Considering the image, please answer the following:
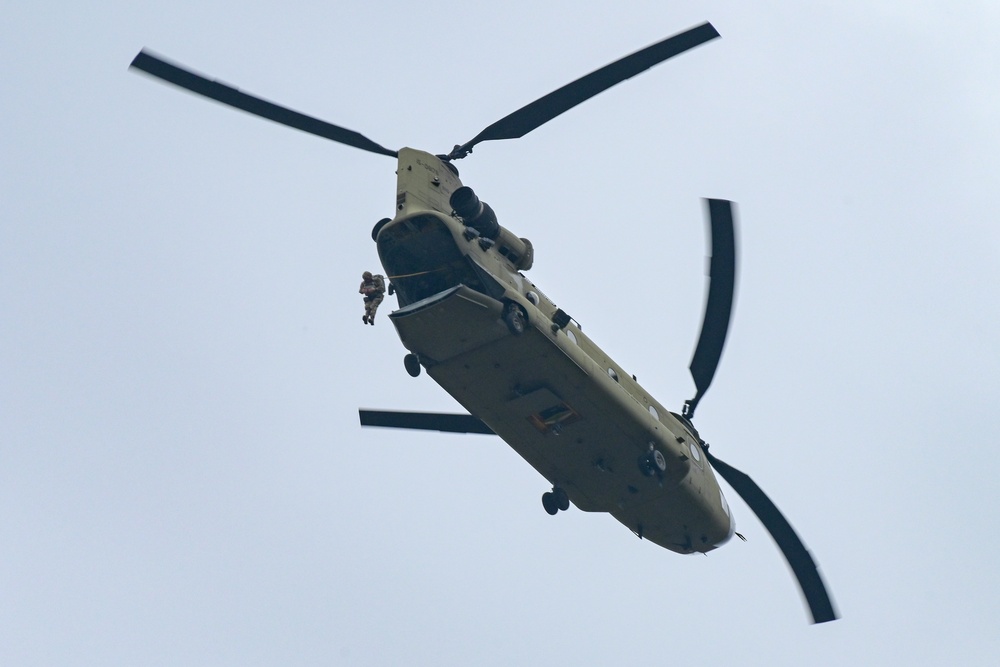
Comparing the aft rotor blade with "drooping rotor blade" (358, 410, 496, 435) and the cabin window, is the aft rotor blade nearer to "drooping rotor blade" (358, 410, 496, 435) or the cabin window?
the cabin window

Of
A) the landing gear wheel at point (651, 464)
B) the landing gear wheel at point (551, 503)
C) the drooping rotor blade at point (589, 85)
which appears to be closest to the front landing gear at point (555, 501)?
the landing gear wheel at point (551, 503)

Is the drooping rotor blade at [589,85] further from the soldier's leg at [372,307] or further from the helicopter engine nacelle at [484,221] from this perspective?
the soldier's leg at [372,307]

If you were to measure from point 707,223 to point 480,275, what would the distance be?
5034 mm

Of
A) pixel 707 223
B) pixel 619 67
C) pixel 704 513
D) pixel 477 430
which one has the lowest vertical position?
pixel 704 513

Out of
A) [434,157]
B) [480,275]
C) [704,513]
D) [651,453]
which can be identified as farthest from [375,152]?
[704,513]

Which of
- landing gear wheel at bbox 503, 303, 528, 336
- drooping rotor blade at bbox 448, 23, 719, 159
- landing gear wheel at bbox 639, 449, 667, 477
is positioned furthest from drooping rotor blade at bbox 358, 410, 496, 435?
drooping rotor blade at bbox 448, 23, 719, 159

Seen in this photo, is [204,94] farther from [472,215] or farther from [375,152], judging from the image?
[472,215]

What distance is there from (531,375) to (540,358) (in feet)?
1.63

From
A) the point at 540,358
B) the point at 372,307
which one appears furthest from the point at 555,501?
the point at 372,307

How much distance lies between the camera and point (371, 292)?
25812 mm

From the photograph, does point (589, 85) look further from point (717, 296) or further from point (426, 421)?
point (426, 421)

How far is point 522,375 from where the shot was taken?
26859 mm

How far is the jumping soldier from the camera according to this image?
2578 centimetres

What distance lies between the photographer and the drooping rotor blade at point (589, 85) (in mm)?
24062
